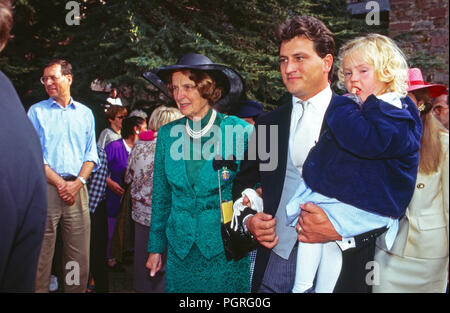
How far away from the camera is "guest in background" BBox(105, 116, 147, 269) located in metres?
5.02

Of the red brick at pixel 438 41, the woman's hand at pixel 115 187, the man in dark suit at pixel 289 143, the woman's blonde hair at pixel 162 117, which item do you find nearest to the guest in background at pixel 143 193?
the woman's blonde hair at pixel 162 117

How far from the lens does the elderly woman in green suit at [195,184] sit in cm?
234

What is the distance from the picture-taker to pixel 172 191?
2.47 meters

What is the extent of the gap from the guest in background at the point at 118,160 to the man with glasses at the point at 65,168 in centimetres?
108

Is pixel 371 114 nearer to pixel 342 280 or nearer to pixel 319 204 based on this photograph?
pixel 319 204

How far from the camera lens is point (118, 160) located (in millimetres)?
5020

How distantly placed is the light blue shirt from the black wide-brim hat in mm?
1218

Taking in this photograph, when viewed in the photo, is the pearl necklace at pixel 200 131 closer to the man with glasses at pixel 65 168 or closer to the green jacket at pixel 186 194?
the green jacket at pixel 186 194

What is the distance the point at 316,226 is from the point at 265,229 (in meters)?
0.25

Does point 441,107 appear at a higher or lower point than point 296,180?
higher

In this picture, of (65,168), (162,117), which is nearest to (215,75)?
(162,117)

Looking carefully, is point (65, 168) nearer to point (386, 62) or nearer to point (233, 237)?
point (233, 237)

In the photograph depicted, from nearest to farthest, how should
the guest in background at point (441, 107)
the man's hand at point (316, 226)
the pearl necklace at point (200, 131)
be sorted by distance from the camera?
the man's hand at point (316, 226) < the pearl necklace at point (200, 131) < the guest in background at point (441, 107)

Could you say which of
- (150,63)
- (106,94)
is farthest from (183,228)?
(106,94)
